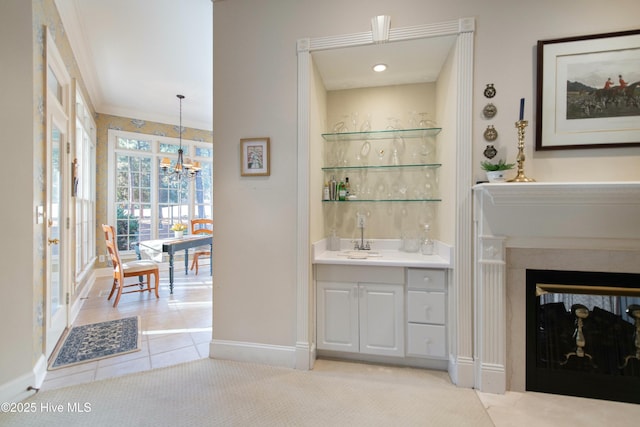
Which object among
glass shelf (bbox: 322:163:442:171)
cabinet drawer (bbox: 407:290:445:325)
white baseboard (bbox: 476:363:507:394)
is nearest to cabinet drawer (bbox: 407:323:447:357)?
cabinet drawer (bbox: 407:290:445:325)

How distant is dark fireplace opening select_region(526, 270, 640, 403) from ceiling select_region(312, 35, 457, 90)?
1773 millimetres

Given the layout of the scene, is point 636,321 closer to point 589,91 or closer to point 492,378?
point 492,378

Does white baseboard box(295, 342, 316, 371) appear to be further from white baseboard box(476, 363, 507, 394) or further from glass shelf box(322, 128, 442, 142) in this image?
glass shelf box(322, 128, 442, 142)

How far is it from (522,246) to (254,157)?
2.05m

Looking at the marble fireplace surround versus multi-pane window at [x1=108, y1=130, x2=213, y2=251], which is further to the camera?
multi-pane window at [x1=108, y1=130, x2=213, y2=251]

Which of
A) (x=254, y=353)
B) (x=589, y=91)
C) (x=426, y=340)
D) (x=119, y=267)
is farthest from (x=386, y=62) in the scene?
(x=119, y=267)

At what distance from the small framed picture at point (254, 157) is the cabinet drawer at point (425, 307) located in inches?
59.8

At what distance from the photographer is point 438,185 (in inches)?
107

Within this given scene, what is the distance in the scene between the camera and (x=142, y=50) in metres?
3.58

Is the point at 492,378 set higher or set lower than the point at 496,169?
lower

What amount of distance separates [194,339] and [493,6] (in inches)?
146

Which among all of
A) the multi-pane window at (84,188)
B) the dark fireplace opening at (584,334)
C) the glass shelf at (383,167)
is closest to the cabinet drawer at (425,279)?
the dark fireplace opening at (584,334)

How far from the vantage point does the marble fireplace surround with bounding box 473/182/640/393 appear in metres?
1.80

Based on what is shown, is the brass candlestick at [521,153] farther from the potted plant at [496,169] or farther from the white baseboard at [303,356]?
the white baseboard at [303,356]
